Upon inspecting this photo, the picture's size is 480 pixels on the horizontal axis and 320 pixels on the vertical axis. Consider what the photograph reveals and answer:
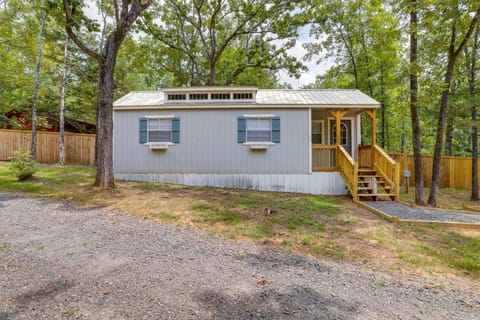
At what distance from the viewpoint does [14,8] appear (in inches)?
420

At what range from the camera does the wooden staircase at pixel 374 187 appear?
713 centimetres

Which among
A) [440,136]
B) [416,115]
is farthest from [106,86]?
[440,136]

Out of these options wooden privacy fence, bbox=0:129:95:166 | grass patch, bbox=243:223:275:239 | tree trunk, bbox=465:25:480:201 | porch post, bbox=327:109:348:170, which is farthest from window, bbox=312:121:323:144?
wooden privacy fence, bbox=0:129:95:166

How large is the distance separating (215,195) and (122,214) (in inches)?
108

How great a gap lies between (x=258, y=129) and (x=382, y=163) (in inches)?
174

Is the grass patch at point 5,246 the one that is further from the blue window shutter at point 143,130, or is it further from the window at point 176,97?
the window at point 176,97

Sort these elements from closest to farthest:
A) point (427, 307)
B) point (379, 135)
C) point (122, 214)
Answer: point (427, 307) < point (122, 214) < point (379, 135)

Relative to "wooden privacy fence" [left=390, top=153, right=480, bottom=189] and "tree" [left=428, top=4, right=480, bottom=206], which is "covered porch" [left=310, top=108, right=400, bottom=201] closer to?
"tree" [left=428, top=4, right=480, bottom=206]

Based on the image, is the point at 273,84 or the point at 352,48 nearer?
the point at 352,48

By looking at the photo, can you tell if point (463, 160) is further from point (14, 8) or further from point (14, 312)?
point (14, 8)

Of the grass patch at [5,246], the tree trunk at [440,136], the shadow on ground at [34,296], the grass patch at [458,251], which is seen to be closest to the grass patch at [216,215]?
the shadow on ground at [34,296]

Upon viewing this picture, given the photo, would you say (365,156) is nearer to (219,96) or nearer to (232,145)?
(232,145)

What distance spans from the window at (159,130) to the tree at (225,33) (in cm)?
647

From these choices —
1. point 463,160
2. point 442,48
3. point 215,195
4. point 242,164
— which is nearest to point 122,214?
point 215,195
